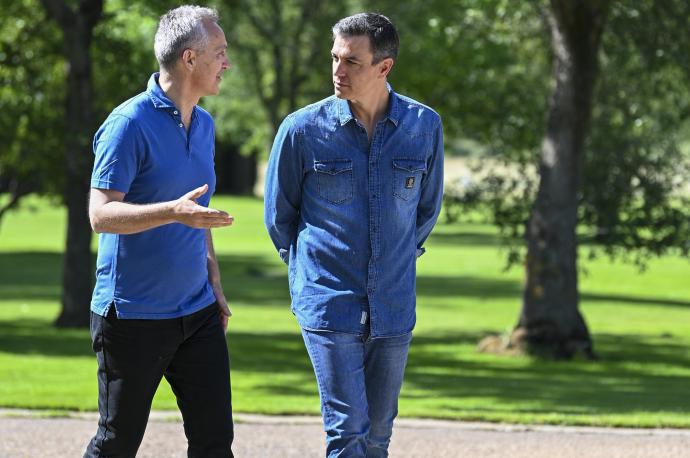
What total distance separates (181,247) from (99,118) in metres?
14.1

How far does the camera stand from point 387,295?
523 cm

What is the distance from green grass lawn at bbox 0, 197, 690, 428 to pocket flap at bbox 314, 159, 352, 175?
4846mm

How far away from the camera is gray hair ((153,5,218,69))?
16.7 ft

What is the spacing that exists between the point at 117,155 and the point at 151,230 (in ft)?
0.95

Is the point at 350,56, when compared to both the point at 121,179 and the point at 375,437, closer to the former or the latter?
the point at 121,179

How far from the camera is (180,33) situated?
511 cm

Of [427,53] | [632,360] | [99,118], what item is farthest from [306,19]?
[632,360]

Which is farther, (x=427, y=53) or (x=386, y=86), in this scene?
(x=427, y=53)

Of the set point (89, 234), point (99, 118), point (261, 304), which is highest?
point (99, 118)

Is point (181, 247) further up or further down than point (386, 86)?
further down

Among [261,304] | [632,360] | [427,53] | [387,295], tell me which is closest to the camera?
[387,295]

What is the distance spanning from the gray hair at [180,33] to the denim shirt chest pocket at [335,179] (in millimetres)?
577

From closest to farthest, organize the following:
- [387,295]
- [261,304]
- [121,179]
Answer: [121,179] < [387,295] < [261,304]

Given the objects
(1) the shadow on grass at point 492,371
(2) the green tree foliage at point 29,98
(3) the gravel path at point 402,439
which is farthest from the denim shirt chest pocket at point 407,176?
(2) the green tree foliage at point 29,98
